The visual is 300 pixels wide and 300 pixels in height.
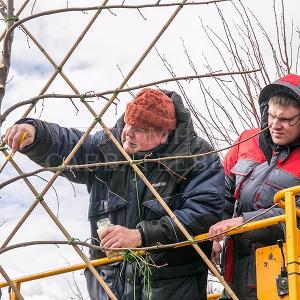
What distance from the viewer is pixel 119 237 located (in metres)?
3.20

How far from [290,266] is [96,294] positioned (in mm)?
1192

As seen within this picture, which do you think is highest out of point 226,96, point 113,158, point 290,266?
point 226,96

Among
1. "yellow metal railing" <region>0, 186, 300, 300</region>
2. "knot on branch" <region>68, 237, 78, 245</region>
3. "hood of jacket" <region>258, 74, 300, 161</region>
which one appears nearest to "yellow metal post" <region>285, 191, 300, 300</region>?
"yellow metal railing" <region>0, 186, 300, 300</region>

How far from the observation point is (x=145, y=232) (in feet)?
10.8

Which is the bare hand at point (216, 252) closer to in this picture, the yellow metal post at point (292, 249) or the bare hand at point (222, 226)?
the bare hand at point (222, 226)

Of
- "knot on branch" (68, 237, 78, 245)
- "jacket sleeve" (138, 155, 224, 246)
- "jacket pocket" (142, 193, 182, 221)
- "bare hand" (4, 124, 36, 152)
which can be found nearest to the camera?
"knot on branch" (68, 237, 78, 245)

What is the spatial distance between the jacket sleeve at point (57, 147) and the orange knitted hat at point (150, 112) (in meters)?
0.27

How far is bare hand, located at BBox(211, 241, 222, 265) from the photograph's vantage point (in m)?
3.48

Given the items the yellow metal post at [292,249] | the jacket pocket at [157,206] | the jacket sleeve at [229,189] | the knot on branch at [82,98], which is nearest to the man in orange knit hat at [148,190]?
the jacket pocket at [157,206]

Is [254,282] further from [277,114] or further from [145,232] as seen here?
[277,114]

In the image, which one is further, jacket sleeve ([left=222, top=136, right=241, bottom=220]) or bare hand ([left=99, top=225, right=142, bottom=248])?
jacket sleeve ([left=222, top=136, right=241, bottom=220])

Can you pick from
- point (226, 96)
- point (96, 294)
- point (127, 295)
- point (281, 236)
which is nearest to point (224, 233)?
point (281, 236)

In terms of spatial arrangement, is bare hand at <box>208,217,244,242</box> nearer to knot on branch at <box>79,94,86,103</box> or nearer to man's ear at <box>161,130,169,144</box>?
man's ear at <box>161,130,169,144</box>

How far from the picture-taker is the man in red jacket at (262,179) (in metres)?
3.20
